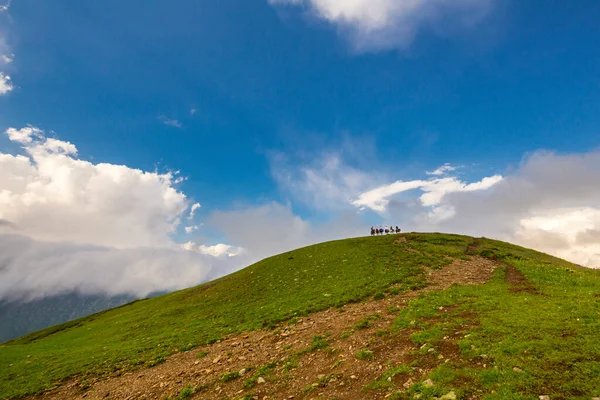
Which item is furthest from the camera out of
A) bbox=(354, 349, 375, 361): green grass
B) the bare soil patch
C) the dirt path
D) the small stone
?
the bare soil patch

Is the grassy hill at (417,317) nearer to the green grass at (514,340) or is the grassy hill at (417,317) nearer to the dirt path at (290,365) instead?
the green grass at (514,340)

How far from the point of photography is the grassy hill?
11055mm

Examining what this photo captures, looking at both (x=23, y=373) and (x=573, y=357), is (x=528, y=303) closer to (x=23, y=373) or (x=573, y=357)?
(x=573, y=357)

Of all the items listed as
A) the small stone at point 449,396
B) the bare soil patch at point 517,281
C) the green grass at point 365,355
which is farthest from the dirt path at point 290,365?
the bare soil patch at point 517,281

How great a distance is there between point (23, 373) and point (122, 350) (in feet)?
30.2

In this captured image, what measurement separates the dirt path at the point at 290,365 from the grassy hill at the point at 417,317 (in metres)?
1.34

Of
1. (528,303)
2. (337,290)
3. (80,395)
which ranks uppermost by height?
(337,290)

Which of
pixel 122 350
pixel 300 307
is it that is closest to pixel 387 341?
pixel 300 307

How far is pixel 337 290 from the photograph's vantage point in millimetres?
32094

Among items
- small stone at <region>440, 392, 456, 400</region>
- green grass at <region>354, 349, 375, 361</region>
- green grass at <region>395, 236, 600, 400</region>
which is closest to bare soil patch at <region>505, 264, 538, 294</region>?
green grass at <region>395, 236, 600, 400</region>

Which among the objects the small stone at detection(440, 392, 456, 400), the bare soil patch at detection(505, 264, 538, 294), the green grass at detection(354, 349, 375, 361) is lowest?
the small stone at detection(440, 392, 456, 400)

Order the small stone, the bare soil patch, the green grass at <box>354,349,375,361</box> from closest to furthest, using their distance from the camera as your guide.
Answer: the small stone, the green grass at <box>354,349,375,361</box>, the bare soil patch

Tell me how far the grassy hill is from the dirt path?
4.38 feet

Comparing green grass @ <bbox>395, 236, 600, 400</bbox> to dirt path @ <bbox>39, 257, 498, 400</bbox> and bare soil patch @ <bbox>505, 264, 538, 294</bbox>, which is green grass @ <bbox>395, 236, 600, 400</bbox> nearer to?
dirt path @ <bbox>39, 257, 498, 400</bbox>
